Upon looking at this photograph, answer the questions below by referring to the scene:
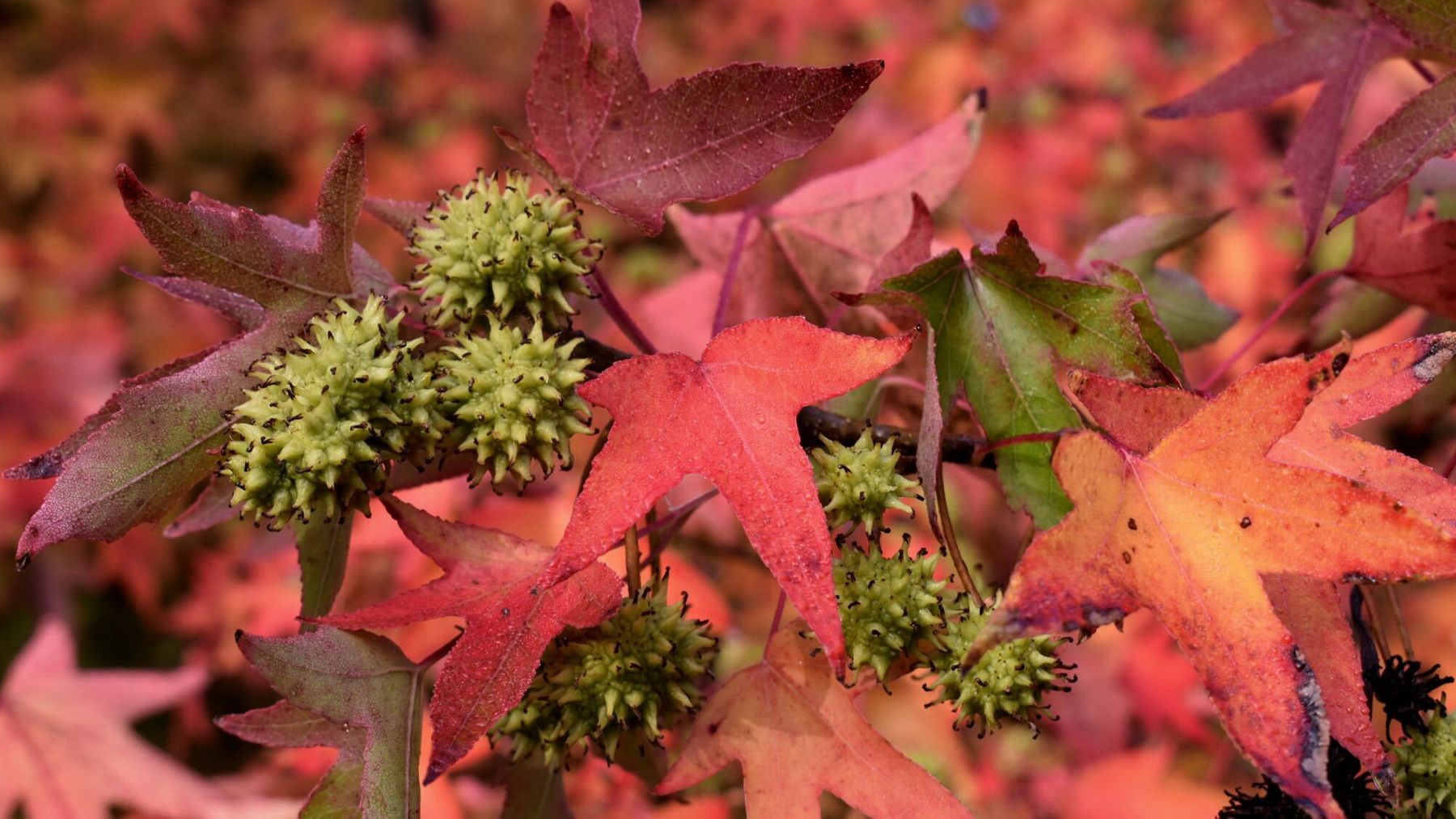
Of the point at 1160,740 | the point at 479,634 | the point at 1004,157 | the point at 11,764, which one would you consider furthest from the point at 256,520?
the point at 1004,157

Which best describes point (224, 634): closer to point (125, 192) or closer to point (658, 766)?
point (658, 766)

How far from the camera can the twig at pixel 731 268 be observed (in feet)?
4.65

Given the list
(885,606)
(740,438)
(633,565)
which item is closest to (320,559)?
(633,565)

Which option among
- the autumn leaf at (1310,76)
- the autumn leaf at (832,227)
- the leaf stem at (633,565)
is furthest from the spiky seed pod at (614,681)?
the autumn leaf at (1310,76)

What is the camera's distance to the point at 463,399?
1.09 meters

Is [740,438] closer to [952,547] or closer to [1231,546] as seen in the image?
[952,547]

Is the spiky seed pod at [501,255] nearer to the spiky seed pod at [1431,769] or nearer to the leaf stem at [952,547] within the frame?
Result: the leaf stem at [952,547]

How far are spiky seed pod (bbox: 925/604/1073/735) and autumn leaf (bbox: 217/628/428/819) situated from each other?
0.59m

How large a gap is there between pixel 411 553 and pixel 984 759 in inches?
61.9

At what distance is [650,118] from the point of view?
1.19 metres

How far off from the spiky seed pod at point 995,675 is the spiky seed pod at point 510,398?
46 centimetres

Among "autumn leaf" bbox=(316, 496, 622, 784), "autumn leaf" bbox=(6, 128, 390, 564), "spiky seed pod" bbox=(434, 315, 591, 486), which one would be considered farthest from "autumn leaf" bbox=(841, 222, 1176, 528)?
"autumn leaf" bbox=(6, 128, 390, 564)

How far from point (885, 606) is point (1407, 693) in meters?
0.55

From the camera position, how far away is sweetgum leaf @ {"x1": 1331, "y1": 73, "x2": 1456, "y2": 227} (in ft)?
3.59
